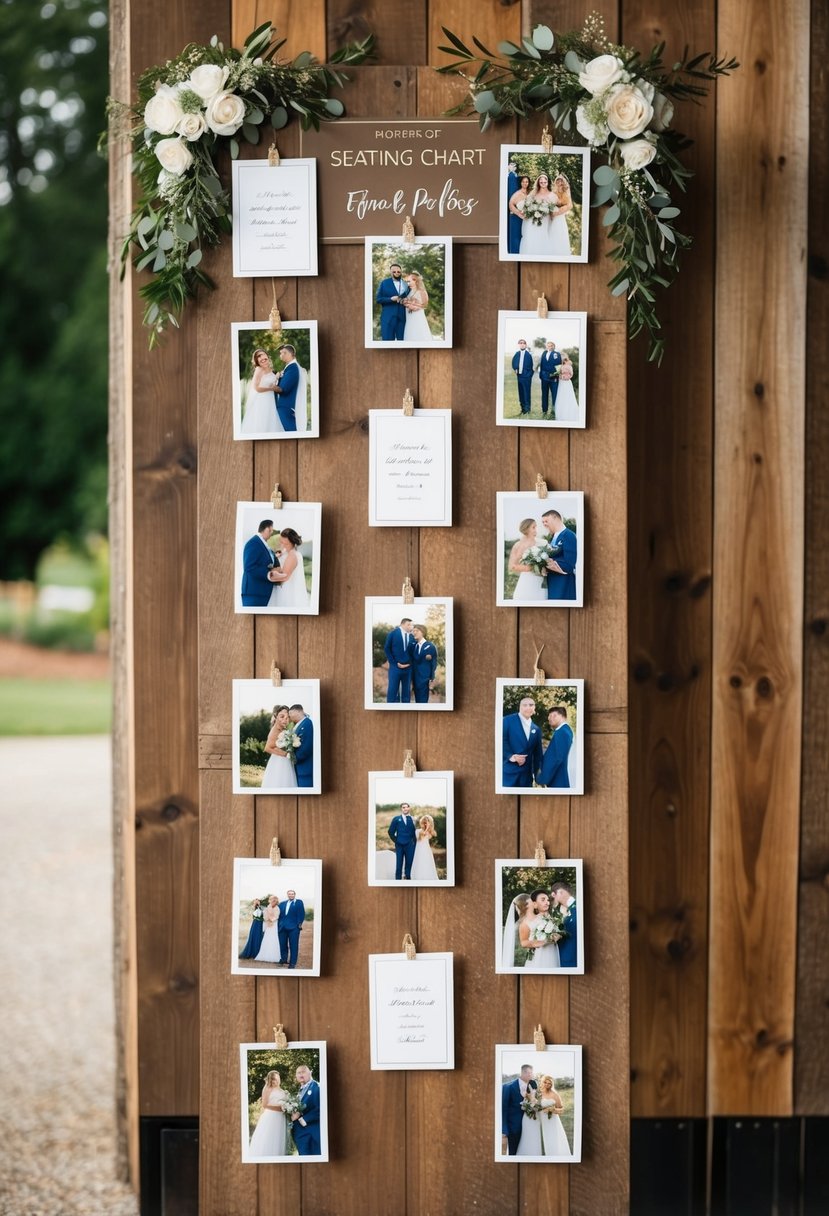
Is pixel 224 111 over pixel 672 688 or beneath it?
over

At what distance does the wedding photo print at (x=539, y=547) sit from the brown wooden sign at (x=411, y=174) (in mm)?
493

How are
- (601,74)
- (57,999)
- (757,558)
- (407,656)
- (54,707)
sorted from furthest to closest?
(54,707) → (57,999) → (757,558) → (407,656) → (601,74)

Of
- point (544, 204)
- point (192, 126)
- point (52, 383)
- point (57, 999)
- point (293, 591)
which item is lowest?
point (57, 999)

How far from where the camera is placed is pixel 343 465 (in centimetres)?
192

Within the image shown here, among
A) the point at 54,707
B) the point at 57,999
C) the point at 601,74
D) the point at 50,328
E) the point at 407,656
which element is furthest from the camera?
the point at 50,328

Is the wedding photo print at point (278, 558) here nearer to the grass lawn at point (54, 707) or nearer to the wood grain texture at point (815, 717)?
the wood grain texture at point (815, 717)

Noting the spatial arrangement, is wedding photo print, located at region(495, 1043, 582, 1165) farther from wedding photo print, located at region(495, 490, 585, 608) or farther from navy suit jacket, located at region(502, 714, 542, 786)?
wedding photo print, located at region(495, 490, 585, 608)

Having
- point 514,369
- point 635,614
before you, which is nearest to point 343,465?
point 514,369

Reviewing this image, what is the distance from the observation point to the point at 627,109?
180 centimetres

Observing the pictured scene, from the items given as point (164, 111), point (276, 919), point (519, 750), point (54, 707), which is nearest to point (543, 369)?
point (519, 750)

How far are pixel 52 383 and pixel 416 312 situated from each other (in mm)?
8941

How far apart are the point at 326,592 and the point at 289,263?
0.61m

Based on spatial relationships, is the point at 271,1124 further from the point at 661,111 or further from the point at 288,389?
the point at 661,111

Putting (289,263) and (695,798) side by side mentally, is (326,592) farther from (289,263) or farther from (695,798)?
(695,798)
